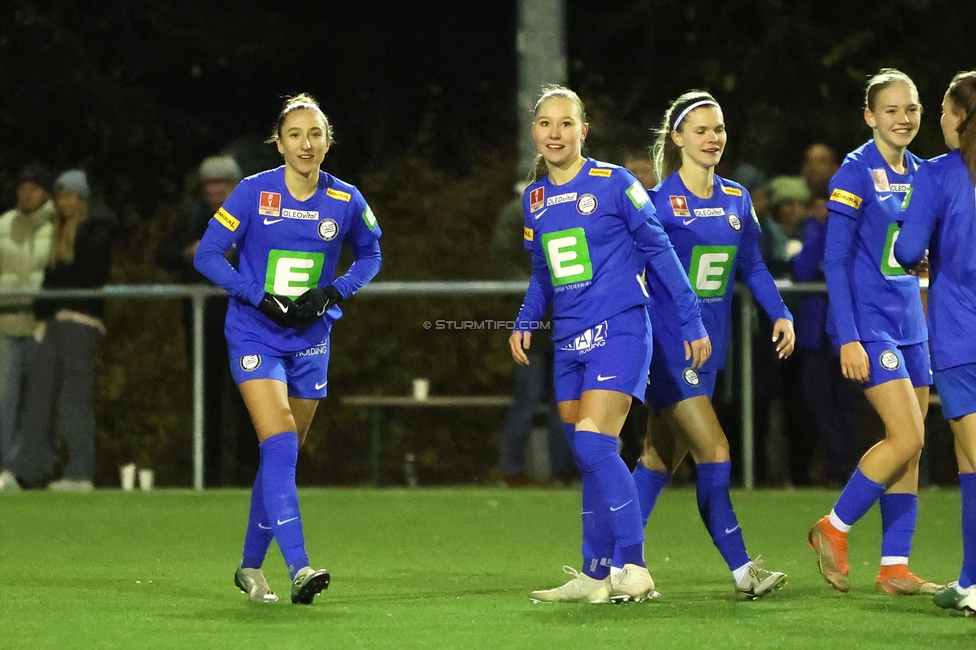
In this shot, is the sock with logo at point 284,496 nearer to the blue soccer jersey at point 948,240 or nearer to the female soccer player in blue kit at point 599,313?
the female soccer player in blue kit at point 599,313

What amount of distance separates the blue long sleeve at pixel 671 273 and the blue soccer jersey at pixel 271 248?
1.31m

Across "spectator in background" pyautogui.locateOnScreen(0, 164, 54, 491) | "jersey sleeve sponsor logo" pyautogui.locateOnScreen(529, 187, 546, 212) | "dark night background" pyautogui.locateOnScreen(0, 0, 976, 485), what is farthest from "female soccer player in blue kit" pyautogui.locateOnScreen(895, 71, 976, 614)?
"spectator in background" pyautogui.locateOnScreen(0, 164, 54, 491)

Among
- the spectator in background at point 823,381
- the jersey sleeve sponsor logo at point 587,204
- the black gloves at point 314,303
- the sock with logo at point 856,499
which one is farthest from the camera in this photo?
the spectator in background at point 823,381

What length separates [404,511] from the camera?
12609mm

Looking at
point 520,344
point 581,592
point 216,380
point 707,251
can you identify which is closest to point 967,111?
point 707,251

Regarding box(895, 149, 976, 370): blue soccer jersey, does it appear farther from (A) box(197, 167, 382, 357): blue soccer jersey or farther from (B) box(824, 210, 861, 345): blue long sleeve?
(A) box(197, 167, 382, 357): blue soccer jersey

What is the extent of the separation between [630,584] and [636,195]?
154 centimetres

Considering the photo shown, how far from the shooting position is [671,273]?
7.89 m

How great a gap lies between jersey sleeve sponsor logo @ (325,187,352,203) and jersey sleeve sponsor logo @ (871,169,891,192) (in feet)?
7.22

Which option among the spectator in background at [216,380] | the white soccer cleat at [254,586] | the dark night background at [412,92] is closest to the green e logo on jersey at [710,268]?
the white soccer cleat at [254,586]

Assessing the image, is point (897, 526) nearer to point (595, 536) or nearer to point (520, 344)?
point (595, 536)

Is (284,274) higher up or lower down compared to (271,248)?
lower down

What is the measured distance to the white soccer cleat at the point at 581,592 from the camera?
315 inches

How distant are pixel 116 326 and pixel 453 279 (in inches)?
107
